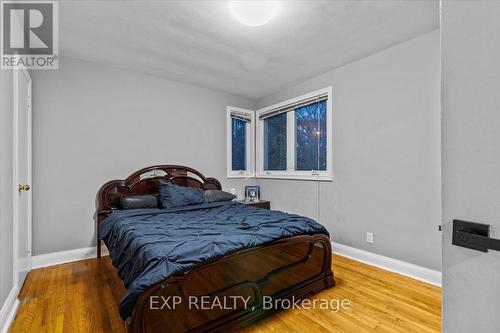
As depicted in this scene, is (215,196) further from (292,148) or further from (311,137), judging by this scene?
(311,137)

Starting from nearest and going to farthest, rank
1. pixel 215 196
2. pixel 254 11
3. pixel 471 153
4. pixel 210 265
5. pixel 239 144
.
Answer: pixel 471 153 < pixel 210 265 < pixel 254 11 < pixel 215 196 < pixel 239 144

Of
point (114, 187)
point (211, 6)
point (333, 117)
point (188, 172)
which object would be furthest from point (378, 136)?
point (114, 187)

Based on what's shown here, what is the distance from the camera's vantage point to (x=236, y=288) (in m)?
1.77

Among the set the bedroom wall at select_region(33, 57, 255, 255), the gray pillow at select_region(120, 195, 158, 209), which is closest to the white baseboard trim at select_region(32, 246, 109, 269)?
the bedroom wall at select_region(33, 57, 255, 255)

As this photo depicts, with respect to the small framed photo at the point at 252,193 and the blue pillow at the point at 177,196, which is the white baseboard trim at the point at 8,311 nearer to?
the blue pillow at the point at 177,196

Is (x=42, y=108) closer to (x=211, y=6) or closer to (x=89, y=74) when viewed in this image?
(x=89, y=74)

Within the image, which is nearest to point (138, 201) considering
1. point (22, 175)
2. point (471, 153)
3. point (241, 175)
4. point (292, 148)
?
point (22, 175)

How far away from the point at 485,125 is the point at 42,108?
387 cm

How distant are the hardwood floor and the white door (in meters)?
0.28

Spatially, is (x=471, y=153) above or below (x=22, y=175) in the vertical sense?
above

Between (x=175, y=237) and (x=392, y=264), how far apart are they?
2.41 metres

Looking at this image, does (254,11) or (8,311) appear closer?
(8,311)

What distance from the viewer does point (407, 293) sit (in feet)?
7.32

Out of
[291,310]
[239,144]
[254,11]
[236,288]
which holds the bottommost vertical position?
[291,310]
